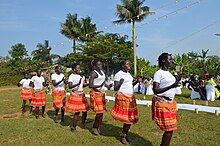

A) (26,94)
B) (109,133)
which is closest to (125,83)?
(109,133)

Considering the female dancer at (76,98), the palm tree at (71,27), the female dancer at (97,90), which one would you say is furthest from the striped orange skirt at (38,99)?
the palm tree at (71,27)

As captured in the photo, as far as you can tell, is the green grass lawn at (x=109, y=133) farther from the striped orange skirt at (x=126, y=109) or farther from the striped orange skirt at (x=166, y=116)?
the striped orange skirt at (x=166, y=116)

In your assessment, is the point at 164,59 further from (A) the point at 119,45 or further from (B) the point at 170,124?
(A) the point at 119,45

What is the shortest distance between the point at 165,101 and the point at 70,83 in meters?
2.97

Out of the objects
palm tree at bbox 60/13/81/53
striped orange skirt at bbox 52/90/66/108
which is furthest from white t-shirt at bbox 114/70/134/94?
palm tree at bbox 60/13/81/53

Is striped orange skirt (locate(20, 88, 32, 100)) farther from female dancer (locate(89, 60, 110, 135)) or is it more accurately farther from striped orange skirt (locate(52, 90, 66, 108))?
female dancer (locate(89, 60, 110, 135))

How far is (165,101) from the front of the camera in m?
4.21

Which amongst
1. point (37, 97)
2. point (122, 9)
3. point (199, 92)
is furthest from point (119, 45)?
point (37, 97)

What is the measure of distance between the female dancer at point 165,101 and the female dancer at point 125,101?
0.91 metres

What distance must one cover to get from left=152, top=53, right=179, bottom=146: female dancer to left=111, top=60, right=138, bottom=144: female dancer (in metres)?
0.91

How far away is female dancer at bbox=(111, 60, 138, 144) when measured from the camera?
508 cm

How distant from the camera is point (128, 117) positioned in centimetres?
505

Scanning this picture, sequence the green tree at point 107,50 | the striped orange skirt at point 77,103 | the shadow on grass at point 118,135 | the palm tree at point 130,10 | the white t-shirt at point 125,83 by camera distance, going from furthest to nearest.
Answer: the green tree at point 107,50 → the palm tree at point 130,10 → the striped orange skirt at point 77,103 → the shadow on grass at point 118,135 → the white t-shirt at point 125,83

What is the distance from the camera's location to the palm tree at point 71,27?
40059mm
